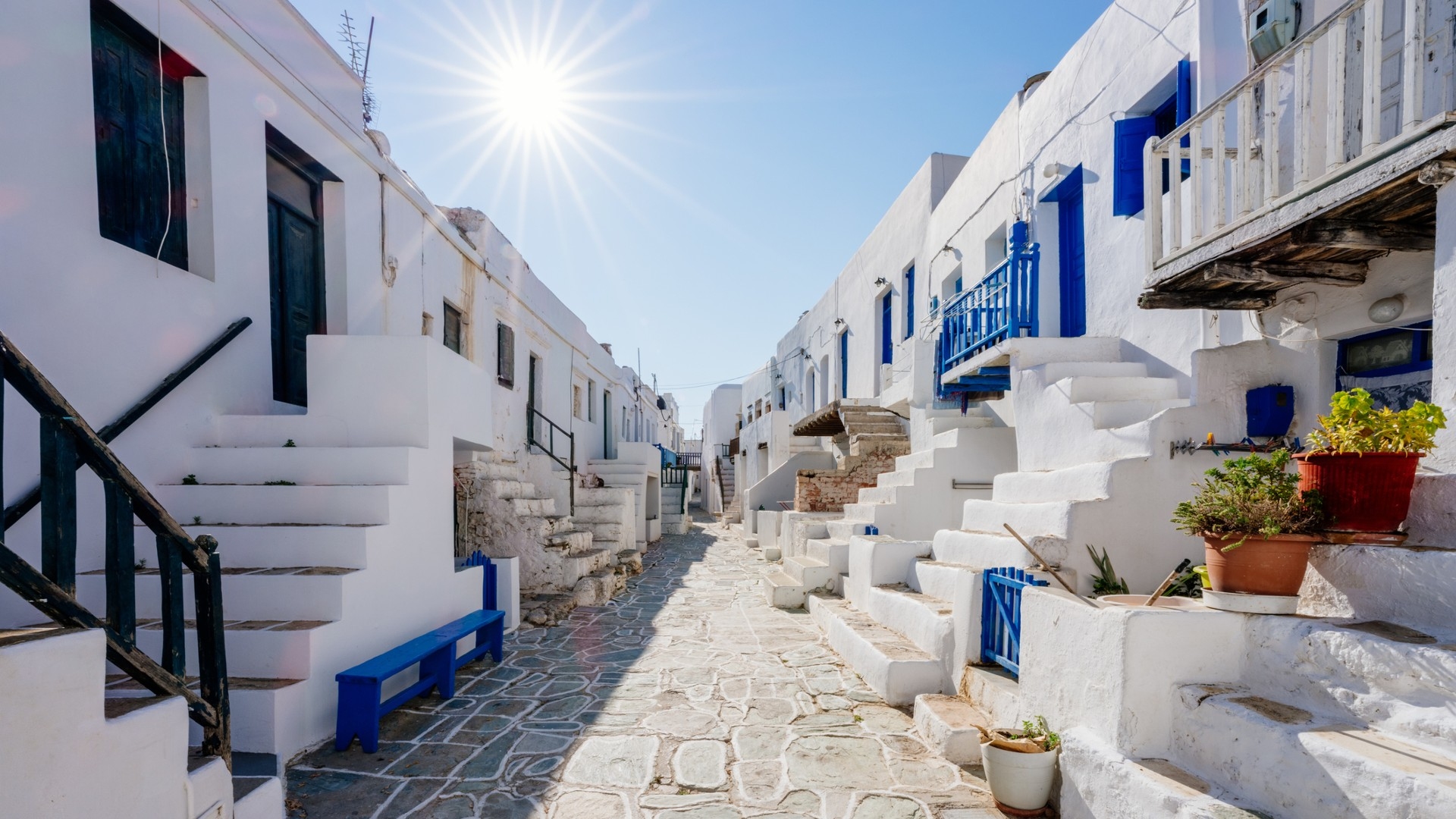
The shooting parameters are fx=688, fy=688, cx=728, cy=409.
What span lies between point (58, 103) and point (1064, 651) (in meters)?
6.48

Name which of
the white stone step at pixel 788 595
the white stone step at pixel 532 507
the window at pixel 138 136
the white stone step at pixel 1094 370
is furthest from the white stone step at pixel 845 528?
the window at pixel 138 136

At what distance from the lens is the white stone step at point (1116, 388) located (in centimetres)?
559

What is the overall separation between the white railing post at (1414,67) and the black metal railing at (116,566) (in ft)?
18.0

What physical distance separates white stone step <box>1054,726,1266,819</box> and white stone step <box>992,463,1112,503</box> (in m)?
2.11

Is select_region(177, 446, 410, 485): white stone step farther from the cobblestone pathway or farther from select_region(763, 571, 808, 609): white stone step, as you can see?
select_region(763, 571, 808, 609): white stone step


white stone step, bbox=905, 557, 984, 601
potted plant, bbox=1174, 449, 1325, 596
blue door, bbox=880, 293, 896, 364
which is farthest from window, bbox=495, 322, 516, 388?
potted plant, bbox=1174, 449, 1325, 596

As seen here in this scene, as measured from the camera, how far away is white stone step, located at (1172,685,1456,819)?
197cm

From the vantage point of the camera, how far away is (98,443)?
2520 millimetres

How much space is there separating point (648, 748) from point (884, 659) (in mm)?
1816

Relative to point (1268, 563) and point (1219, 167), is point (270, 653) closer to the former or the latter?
point (1268, 563)

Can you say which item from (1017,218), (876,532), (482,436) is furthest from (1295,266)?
(482,436)

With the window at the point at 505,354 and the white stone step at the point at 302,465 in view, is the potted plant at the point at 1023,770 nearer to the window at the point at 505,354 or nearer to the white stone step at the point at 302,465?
the white stone step at the point at 302,465

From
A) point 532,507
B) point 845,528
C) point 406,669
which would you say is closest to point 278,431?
point 406,669

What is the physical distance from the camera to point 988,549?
5422 millimetres
